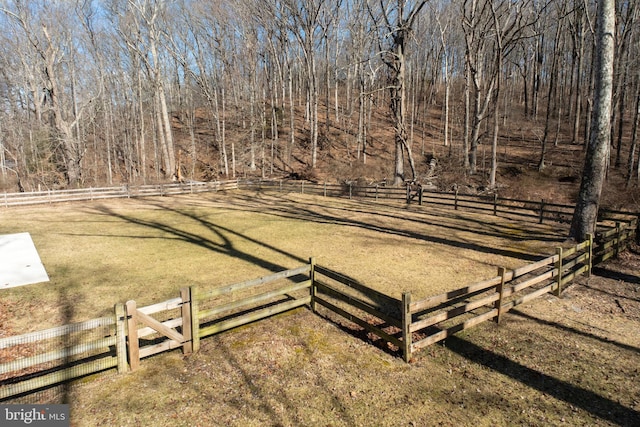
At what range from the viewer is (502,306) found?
23.1 feet

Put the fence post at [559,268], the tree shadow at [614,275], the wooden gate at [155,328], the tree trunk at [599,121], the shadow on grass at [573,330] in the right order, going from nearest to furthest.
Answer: the wooden gate at [155,328] → the shadow on grass at [573,330] → the fence post at [559,268] → the tree shadow at [614,275] → the tree trunk at [599,121]

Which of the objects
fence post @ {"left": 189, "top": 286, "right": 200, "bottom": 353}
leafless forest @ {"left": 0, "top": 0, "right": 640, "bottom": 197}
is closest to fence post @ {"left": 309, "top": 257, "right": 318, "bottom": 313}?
fence post @ {"left": 189, "top": 286, "right": 200, "bottom": 353}

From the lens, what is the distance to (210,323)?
7.00 metres

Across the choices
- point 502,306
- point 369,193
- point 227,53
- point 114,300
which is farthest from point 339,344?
point 227,53

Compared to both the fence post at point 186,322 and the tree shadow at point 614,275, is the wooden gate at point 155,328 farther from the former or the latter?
the tree shadow at point 614,275

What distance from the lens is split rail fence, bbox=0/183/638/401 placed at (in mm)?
4817

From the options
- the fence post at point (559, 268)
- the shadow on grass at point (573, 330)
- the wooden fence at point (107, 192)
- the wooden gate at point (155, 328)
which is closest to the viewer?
the wooden gate at point (155, 328)

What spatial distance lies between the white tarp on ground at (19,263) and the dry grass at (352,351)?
0.38m

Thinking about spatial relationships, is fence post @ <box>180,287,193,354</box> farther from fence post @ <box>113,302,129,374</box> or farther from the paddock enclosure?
the paddock enclosure

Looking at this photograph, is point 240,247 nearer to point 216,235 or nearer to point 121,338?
point 216,235

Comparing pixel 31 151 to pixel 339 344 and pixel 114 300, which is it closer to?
pixel 114 300

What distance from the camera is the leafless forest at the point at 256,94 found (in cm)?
2673

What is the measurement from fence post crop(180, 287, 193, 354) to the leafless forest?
20884 millimetres

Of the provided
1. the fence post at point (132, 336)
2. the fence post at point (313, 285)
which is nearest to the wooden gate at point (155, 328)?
the fence post at point (132, 336)
